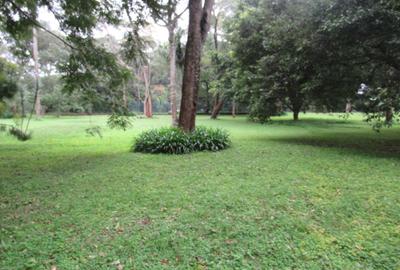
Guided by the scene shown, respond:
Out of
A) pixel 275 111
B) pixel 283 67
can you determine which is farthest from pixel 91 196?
pixel 275 111

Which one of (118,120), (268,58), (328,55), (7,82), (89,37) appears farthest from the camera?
(268,58)

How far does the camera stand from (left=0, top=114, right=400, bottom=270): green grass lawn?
220 centimetres

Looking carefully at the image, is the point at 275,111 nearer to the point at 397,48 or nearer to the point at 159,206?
the point at 397,48

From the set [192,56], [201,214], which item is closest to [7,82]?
[201,214]

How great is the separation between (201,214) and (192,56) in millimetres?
4861

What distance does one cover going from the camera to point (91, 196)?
3482mm

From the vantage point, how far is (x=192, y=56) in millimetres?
6957

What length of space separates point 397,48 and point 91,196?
614cm

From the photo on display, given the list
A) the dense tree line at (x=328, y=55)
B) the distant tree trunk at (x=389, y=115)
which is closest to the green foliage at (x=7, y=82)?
the dense tree line at (x=328, y=55)

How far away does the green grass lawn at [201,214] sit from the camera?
220 cm

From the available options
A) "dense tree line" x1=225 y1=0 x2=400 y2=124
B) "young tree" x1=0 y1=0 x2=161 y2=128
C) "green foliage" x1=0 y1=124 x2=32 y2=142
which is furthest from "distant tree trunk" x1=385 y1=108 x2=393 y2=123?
"green foliage" x1=0 y1=124 x2=32 y2=142

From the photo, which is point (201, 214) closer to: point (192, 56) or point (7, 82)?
point (7, 82)

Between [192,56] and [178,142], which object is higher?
[192,56]

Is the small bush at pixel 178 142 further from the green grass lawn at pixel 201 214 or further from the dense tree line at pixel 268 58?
the green grass lawn at pixel 201 214
